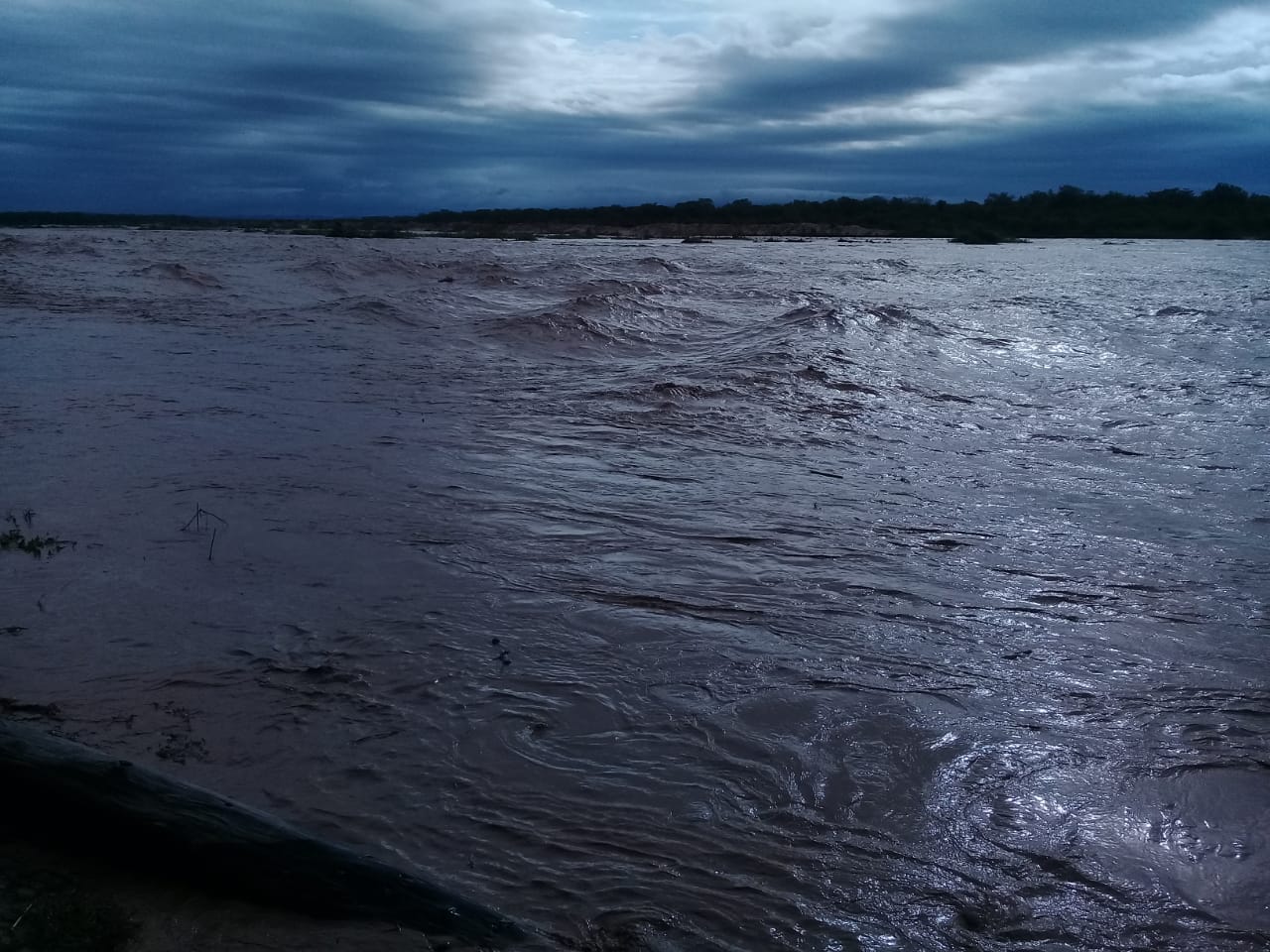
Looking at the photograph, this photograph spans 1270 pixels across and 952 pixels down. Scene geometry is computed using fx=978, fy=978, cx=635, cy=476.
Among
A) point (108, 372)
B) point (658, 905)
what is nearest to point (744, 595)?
point (658, 905)

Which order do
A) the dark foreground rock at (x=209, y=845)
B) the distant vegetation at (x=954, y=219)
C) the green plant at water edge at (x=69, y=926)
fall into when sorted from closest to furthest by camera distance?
1. the green plant at water edge at (x=69, y=926)
2. the dark foreground rock at (x=209, y=845)
3. the distant vegetation at (x=954, y=219)

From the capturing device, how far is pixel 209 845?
2645mm

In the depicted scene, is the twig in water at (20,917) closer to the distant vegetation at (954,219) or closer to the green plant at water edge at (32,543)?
the green plant at water edge at (32,543)

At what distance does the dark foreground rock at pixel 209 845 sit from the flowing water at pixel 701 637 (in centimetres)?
26

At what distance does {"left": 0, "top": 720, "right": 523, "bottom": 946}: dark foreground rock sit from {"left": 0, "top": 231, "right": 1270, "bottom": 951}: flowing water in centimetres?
26

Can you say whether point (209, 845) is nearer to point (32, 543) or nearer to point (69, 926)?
point (69, 926)

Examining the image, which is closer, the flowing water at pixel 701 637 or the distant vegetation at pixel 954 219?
the flowing water at pixel 701 637

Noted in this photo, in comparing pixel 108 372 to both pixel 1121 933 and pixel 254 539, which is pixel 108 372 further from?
pixel 1121 933

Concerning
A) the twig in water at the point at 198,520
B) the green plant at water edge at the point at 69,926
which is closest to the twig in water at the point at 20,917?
the green plant at water edge at the point at 69,926

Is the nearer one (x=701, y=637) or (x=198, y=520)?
(x=701, y=637)

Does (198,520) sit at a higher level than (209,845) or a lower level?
higher

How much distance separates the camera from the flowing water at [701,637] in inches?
118

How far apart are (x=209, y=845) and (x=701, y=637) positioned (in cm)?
245

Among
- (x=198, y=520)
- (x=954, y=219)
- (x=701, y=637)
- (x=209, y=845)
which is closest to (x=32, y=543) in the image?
Result: (x=198, y=520)
